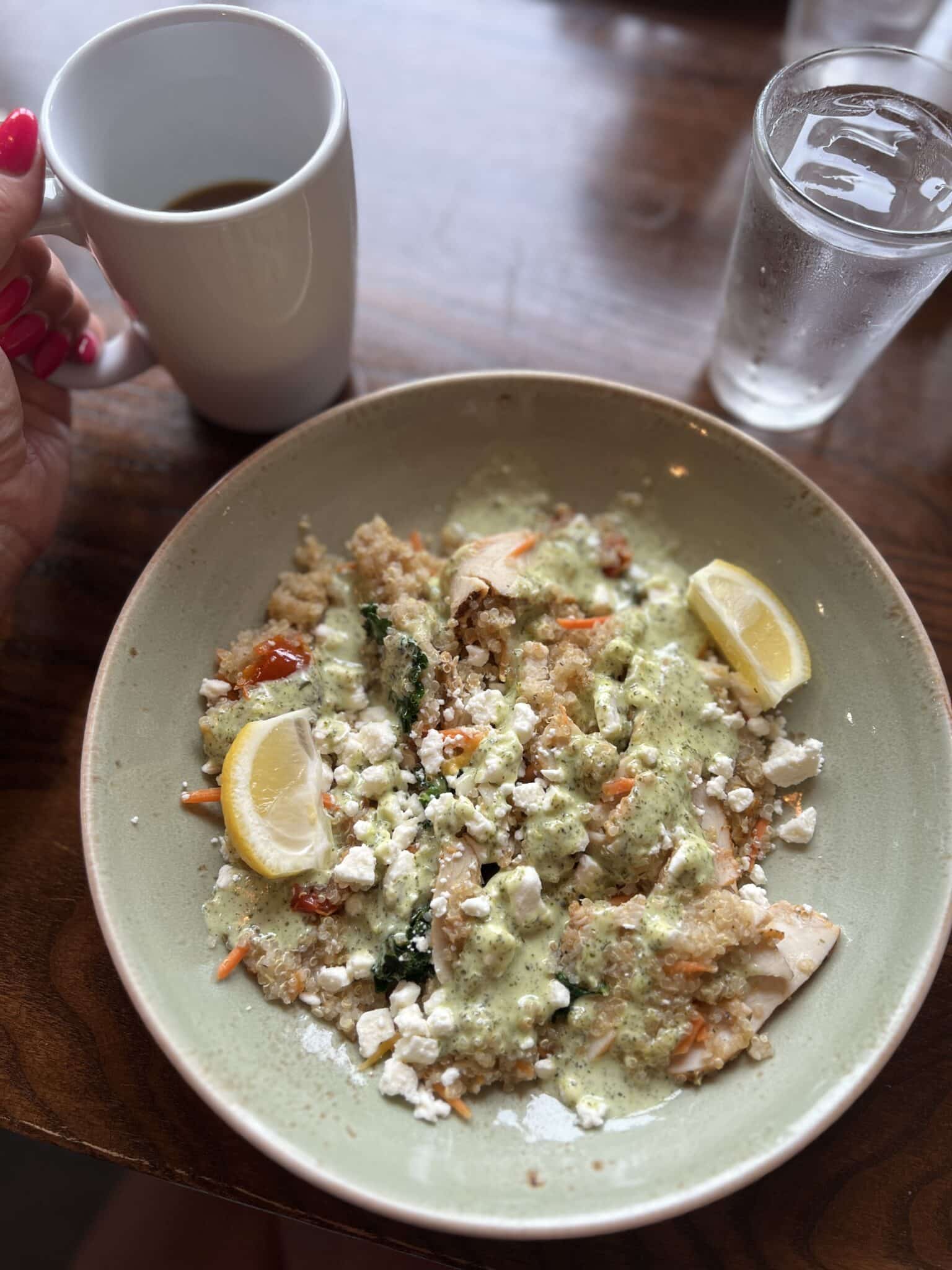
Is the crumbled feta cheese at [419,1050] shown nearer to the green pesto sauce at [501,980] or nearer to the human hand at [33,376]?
the green pesto sauce at [501,980]

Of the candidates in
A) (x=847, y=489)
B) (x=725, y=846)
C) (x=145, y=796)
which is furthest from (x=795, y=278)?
(x=145, y=796)

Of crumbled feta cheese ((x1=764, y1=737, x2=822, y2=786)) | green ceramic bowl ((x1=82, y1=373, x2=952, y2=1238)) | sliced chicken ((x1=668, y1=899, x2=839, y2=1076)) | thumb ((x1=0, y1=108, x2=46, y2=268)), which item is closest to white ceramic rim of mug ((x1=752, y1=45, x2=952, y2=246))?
green ceramic bowl ((x1=82, y1=373, x2=952, y2=1238))

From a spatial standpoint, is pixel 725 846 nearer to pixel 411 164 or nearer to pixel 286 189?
pixel 286 189

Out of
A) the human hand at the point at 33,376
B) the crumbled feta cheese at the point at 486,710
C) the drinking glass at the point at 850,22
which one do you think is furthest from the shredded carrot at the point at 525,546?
the drinking glass at the point at 850,22

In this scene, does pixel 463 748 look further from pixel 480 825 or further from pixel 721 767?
pixel 721 767

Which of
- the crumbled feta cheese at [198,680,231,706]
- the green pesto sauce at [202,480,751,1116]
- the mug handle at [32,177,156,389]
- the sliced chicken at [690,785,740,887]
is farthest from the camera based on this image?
the mug handle at [32,177,156,389]

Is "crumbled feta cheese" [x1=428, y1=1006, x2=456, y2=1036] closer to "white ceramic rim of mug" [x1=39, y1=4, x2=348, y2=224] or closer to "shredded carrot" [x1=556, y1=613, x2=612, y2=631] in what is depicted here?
"shredded carrot" [x1=556, y1=613, x2=612, y2=631]
